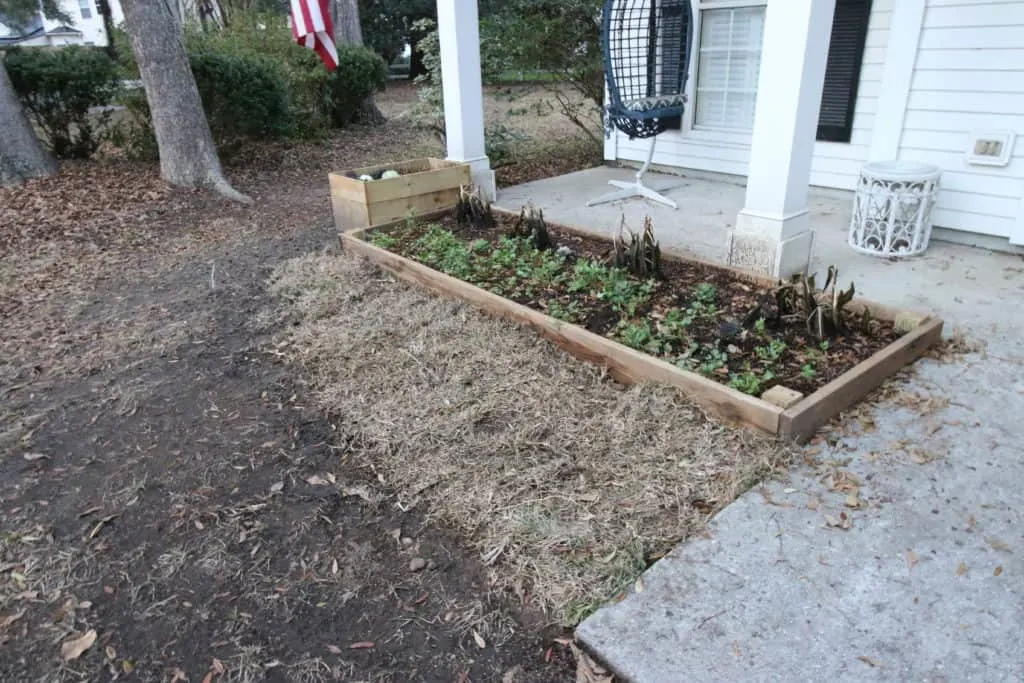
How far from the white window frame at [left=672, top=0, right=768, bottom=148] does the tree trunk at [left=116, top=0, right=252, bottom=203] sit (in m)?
3.91

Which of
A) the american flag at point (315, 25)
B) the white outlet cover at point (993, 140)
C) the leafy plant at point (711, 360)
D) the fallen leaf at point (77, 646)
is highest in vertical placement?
the american flag at point (315, 25)

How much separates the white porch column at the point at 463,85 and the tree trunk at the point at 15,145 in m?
3.73

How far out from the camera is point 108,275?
436 centimetres

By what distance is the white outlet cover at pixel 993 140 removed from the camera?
3.71 metres

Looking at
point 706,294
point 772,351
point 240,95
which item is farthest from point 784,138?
point 240,95

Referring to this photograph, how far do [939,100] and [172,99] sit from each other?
5.73 m

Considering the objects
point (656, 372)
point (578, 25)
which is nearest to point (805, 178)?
point (656, 372)

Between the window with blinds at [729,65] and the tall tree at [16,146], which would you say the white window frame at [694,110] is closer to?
the window with blinds at [729,65]

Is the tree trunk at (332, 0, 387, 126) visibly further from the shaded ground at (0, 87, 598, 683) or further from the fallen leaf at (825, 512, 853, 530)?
the fallen leaf at (825, 512, 853, 530)

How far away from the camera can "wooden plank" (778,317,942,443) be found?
223cm

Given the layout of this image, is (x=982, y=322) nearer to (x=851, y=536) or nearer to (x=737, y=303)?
(x=737, y=303)

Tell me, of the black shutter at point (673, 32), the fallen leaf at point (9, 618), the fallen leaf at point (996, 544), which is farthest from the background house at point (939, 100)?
the fallen leaf at point (9, 618)

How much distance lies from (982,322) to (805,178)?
1.02 metres

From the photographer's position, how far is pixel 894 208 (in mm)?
3740
